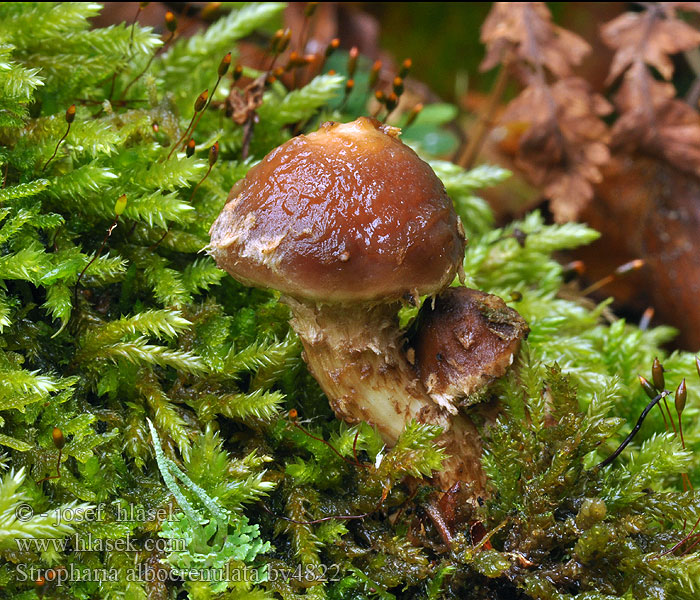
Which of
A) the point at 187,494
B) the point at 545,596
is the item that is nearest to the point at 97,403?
the point at 187,494

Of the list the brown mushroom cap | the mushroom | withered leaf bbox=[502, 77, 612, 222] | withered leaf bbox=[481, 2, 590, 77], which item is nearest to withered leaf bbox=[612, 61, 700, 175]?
withered leaf bbox=[502, 77, 612, 222]

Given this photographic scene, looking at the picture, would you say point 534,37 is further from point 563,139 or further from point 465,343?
point 465,343

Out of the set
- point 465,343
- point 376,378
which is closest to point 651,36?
point 465,343

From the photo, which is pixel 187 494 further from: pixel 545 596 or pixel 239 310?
pixel 545 596

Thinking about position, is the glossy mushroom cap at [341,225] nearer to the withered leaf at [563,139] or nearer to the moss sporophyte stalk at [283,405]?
the moss sporophyte stalk at [283,405]

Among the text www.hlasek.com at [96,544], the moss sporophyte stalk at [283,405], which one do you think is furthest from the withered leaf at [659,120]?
the text www.hlasek.com at [96,544]
